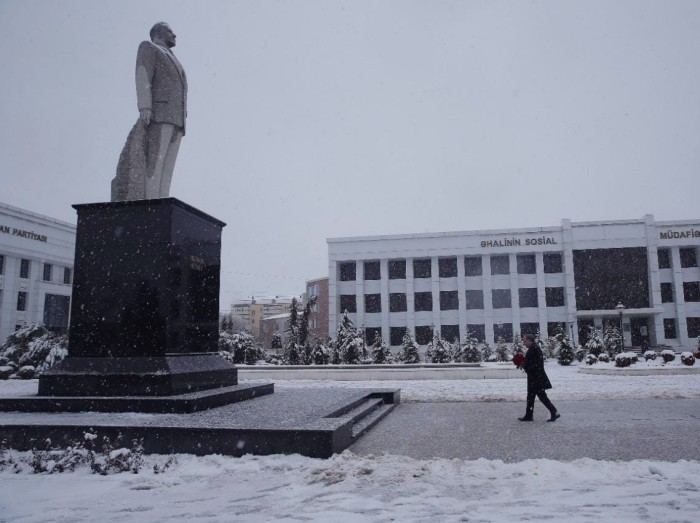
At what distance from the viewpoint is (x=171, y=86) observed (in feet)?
30.4

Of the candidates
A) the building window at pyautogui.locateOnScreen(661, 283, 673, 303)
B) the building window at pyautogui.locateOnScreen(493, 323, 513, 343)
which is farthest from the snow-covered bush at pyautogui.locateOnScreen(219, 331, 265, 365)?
the building window at pyautogui.locateOnScreen(661, 283, 673, 303)

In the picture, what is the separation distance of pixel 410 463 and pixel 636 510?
210cm

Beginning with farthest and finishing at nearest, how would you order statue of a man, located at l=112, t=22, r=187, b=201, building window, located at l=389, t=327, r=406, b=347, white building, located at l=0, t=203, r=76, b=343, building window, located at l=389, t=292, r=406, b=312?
building window, located at l=389, t=292, r=406, b=312 → building window, located at l=389, t=327, r=406, b=347 → white building, located at l=0, t=203, r=76, b=343 → statue of a man, located at l=112, t=22, r=187, b=201

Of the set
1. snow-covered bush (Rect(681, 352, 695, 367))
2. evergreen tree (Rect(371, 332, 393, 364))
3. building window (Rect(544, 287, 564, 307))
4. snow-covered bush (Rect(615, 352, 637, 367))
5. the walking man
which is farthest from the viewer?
building window (Rect(544, 287, 564, 307))

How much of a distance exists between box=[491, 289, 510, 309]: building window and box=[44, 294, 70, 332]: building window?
1451 inches

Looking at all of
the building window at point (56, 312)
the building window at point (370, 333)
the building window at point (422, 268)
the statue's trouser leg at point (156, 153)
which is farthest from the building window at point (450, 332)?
the statue's trouser leg at point (156, 153)

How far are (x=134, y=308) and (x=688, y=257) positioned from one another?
4814 centimetres

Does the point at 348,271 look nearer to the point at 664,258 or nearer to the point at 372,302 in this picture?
the point at 372,302

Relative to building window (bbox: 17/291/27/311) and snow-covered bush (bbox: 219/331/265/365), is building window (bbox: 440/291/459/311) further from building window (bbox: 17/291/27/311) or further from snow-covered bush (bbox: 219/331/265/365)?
building window (bbox: 17/291/27/311)

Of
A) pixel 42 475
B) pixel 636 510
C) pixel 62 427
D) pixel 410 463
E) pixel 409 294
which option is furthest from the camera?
pixel 409 294

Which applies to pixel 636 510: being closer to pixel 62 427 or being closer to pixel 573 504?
pixel 573 504

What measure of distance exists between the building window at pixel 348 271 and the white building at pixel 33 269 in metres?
23.3

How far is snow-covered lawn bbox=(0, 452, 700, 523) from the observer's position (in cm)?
379

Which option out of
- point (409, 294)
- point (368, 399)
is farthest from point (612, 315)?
point (368, 399)
